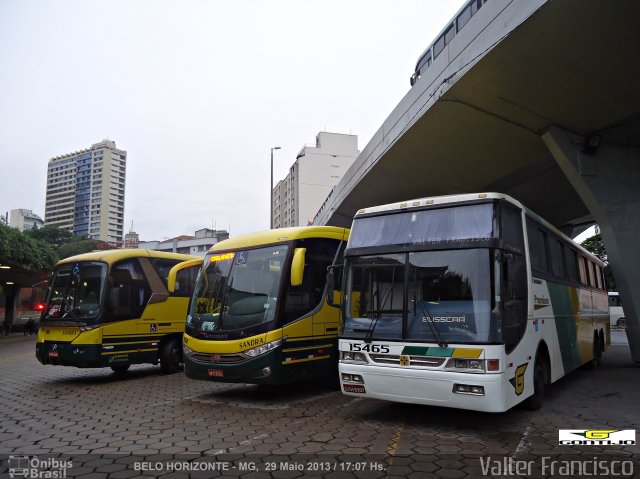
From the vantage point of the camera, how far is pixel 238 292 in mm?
8078

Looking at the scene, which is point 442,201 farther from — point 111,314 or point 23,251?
point 23,251

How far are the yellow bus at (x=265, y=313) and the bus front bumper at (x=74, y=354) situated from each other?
9.03ft

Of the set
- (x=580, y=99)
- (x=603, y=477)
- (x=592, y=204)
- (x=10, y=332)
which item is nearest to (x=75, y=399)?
(x=603, y=477)

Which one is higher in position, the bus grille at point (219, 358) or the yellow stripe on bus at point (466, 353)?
the yellow stripe on bus at point (466, 353)

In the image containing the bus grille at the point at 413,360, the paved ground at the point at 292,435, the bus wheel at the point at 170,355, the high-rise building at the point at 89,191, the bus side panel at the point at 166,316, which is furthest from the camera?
the high-rise building at the point at 89,191

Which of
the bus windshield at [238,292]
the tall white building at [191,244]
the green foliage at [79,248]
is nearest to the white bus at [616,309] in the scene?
the bus windshield at [238,292]

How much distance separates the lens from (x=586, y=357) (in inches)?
404

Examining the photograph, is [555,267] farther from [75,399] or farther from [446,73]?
[75,399]

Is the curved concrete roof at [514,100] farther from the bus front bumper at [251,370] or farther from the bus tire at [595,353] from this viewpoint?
the bus front bumper at [251,370]

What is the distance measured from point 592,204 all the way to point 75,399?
44.9 ft

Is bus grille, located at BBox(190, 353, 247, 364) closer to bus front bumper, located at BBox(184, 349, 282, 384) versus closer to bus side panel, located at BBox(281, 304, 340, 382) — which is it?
bus front bumper, located at BBox(184, 349, 282, 384)

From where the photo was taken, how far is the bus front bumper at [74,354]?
9789 mm

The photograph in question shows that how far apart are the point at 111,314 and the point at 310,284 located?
16.3 ft

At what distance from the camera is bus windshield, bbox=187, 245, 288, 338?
7.71 m
